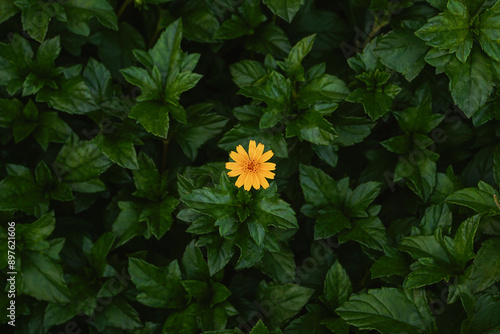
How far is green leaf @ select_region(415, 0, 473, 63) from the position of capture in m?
1.96

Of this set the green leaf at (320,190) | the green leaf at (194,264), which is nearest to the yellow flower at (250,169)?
the green leaf at (320,190)

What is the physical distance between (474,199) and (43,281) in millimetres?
1851

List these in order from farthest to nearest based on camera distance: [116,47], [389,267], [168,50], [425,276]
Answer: [116,47] → [168,50] → [389,267] → [425,276]

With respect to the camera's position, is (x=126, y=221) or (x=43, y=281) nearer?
(x=43, y=281)

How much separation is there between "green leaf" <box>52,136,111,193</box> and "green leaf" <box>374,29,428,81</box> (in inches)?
52.0

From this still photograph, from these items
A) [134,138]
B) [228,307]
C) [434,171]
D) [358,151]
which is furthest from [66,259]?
[434,171]

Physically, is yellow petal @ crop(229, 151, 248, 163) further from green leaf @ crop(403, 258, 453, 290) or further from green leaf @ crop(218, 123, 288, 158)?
green leaf @ crop(403, 258, 453, 290)

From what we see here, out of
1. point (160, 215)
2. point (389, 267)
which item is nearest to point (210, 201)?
point (160, 215)

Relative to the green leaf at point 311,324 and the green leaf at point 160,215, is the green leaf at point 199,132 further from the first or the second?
the green leaf at point 311,324

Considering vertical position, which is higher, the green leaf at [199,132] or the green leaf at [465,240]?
the green leaf at [199,132]

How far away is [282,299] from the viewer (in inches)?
86.4

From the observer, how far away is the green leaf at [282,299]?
2164 mm

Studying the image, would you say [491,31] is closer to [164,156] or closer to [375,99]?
[375,99]

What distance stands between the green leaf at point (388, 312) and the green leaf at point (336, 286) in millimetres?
131
